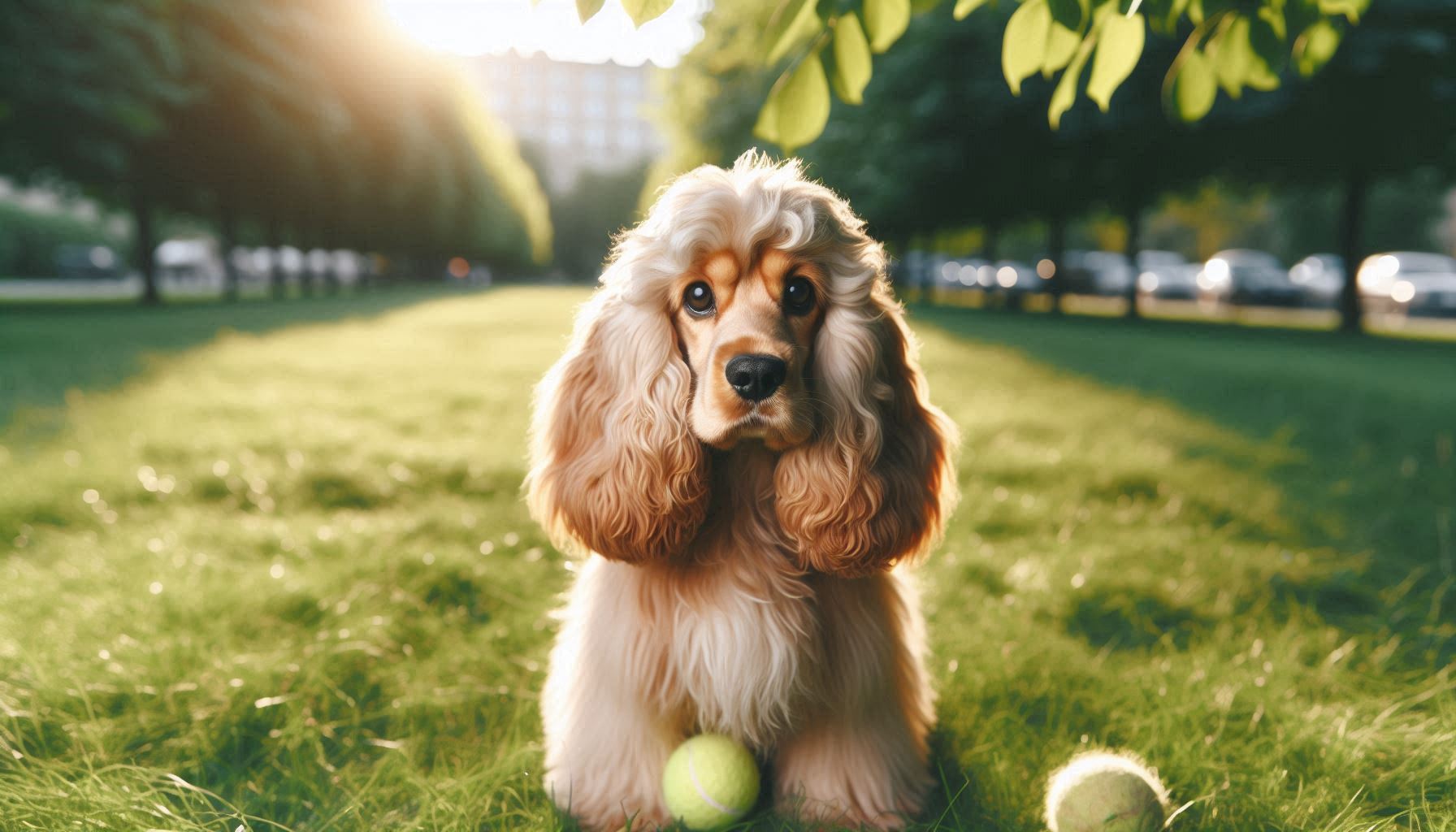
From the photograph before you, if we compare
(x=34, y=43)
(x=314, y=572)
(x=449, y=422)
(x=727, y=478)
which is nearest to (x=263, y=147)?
(x=34, y=43)

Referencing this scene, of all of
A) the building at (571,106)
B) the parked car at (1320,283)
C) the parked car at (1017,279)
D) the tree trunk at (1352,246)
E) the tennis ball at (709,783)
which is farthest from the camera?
the building at (571,106)

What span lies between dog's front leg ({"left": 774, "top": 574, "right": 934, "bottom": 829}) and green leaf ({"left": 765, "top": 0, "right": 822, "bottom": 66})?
1276 mm

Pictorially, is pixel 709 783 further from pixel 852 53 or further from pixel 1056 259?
pixel 1056 259

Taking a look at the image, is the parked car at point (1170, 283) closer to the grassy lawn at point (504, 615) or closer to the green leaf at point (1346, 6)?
the grassy lawn at point (504, 615)

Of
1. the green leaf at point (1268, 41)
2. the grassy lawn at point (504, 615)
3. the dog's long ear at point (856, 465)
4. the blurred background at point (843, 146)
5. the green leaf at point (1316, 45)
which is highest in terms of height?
the blurred background at point (843, 146)

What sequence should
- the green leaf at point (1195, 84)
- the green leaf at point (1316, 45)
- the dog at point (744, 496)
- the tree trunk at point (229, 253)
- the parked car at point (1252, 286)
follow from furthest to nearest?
1. the parked car at point (1252, 286)
2. the tree trunk at point (229, 253)
3. the green leaf at point (1316, 45)
4. the green leaf at point (1195, 84)
5. the dog at point (744, 496)

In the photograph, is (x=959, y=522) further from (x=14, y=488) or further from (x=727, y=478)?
(x=14, y=488)

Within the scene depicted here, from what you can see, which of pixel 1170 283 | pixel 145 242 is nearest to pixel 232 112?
pixel 145 242

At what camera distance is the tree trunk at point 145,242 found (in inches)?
811

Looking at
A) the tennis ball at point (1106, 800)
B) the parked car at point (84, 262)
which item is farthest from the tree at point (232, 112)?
the parked car at point (84, 262)

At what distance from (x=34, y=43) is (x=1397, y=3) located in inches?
809

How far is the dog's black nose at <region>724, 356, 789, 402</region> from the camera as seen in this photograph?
68.9 inches

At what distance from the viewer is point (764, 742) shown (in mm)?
2129

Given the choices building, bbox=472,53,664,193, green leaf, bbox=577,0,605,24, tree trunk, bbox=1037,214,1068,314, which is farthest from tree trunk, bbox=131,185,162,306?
building, bbox=472,53,664,193
